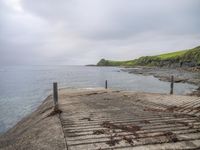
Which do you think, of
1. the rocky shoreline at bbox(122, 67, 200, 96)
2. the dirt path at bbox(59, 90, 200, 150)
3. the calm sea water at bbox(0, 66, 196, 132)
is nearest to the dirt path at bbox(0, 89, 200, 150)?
the dirt path at bbox(59, 90, 200, 150)

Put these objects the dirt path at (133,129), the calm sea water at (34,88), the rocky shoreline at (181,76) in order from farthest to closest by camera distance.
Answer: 1. the rocky shoreline at (181,76)
2. the calm sea water at (34,88)
3. the dirt path at (133,129)

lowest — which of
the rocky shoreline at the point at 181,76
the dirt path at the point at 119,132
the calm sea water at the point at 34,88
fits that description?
the calm sea water at the point at 34,88

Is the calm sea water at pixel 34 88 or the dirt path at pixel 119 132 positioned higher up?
the dirt path at pixel 119 132

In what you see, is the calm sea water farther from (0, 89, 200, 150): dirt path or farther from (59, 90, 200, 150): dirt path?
(59, 90, 200, 150): dirt path

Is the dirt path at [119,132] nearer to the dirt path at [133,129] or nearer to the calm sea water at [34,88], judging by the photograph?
the dirt path at [133,129]

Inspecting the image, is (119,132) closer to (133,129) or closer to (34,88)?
(133,129)

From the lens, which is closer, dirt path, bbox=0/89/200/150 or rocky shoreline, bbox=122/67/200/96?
dirt path, bbox=0/89/200/150

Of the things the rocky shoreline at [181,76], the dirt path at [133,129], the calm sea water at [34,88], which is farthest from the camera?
the rocky shoreline at [181,76]

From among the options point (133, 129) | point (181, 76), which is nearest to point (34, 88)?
point (133, 129)

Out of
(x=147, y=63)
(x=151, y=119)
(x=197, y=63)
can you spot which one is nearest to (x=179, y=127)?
(x=151, y=119)

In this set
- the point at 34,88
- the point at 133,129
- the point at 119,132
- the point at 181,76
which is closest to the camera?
the point at 119,132

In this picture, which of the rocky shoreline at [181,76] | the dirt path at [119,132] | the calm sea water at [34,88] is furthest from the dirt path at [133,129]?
the rocky shoreline at [181,76]

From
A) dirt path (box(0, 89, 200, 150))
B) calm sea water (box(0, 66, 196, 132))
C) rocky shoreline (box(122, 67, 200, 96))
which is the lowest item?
calm sea water (box(0, 66, 196, 132))

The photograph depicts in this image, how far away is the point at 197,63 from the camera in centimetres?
8844
